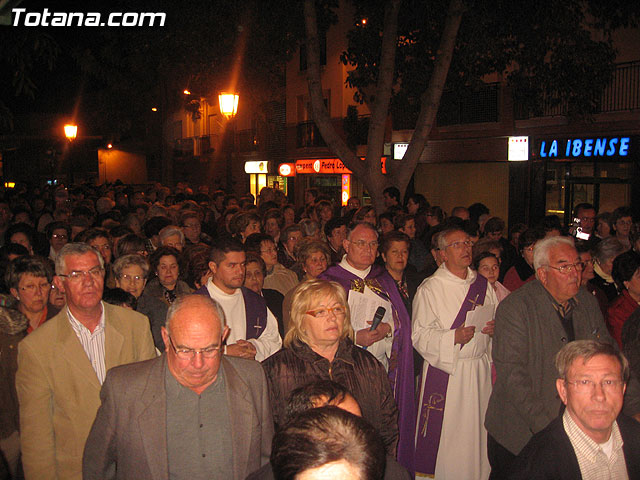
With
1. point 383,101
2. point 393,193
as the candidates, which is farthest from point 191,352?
point 383,101

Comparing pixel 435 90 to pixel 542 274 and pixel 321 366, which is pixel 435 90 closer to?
pixel 542 274

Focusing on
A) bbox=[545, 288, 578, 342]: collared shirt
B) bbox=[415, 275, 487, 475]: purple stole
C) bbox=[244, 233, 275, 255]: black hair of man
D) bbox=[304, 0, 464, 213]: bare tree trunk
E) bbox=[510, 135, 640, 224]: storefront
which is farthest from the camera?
bbox=[510, 135, 640, 224]: storefront

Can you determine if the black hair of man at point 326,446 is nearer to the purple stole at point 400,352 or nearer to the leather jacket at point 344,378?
the leather jacket at point 344,378

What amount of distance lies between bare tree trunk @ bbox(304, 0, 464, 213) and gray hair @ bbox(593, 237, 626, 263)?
7.10 m

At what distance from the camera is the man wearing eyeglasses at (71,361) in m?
3.47

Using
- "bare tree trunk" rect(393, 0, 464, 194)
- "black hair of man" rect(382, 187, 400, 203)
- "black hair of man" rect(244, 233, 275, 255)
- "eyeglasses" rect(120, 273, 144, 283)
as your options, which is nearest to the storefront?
"bare tree trunk" rect(393, 0, 464, 194)

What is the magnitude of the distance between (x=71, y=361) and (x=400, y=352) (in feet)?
8.75

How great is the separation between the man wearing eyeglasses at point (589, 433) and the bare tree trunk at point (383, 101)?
10.3m

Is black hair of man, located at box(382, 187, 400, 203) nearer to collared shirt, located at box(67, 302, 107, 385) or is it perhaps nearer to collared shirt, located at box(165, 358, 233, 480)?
collared shirt, located at box(67, 302, 107, 385)

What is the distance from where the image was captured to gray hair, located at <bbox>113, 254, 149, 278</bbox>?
5531 millimetres

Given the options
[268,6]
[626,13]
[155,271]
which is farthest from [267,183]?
[155,271]

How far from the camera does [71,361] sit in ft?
11.9

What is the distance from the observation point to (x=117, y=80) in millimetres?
21281

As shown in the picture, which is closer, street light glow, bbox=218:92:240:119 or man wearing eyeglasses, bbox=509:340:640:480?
man wearing eyeglasses, bbox=509:340:640:480
